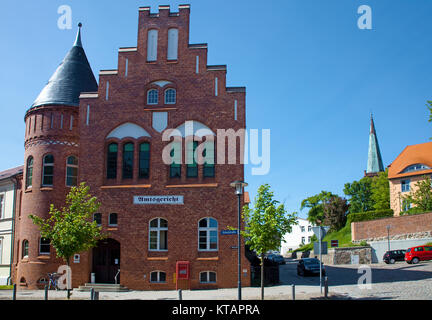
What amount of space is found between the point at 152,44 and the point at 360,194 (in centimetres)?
6644

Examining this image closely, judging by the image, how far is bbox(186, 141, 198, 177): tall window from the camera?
83.7ft

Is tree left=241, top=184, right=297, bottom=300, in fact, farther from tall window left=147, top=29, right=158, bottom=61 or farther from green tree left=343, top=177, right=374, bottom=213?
green tree left=343, top=177, right=374, bottom=213

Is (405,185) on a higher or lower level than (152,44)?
lower

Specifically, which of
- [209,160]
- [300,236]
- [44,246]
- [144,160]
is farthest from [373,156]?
[44,246]

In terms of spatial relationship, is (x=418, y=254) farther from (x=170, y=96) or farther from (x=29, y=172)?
(x=29, y=172)

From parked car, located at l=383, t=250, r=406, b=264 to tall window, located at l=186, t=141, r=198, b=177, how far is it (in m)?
21.9

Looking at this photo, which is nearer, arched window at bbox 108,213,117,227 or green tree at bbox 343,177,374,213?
arched window at bbox 108,213,117,227

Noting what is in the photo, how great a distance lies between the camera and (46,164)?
2686cm

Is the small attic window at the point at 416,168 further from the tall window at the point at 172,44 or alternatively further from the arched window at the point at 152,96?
the arched window at the point at 152,96

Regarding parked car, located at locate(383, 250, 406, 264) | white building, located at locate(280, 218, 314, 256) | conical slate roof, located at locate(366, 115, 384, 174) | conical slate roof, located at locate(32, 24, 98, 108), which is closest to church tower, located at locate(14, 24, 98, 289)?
conical slate roof, located at locate(32, 24, 98, 108)

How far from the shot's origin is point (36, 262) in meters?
25.6

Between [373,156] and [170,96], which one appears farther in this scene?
[373,156]
